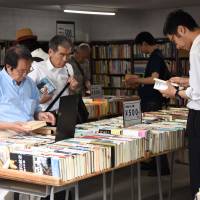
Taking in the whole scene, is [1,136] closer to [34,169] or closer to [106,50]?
[34,169]

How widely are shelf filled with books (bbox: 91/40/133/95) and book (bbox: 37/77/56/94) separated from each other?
6113mm

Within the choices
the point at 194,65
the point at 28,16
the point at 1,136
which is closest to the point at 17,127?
the point at 1,136

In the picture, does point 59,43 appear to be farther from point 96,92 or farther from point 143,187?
point 96,92

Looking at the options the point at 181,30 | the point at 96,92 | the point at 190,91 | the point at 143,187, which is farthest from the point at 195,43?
the point at 96,92

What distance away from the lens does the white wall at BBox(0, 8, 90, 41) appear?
883 centimetres

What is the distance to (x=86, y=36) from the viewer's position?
411 inches

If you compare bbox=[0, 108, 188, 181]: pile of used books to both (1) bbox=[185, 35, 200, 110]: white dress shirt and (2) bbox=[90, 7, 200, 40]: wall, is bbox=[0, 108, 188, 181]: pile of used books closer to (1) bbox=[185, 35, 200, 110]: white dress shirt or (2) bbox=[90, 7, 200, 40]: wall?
(1) bbox=[185, 35, 200, 110]: white dress shirt

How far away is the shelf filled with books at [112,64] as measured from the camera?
9938 millimetres

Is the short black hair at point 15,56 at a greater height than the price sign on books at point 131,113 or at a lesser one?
greater

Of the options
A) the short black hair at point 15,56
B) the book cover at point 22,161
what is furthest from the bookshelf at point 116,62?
the book cover at point 22,161

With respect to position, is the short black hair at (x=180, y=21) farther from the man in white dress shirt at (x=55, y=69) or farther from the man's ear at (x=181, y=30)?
the man in white dress shirt at (x=55, y=69)

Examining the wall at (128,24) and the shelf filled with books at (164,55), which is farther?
the wall at (128,24)

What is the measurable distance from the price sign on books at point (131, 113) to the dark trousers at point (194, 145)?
53 cm

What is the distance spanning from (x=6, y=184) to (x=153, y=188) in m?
2.52
